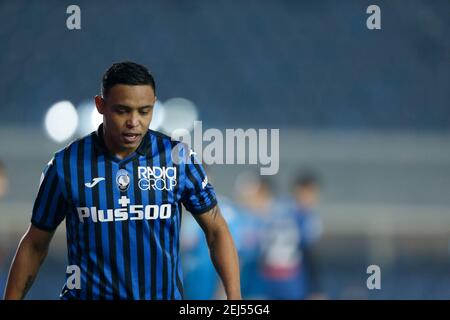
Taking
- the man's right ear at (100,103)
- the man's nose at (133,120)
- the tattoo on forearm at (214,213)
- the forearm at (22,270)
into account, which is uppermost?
the man's right ear at (100,103)

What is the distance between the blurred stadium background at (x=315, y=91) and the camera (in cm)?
1200

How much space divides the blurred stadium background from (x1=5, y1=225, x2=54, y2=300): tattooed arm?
8.21 metres

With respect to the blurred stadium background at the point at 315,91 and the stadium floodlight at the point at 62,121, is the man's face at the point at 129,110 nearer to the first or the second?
the stadium floodlight at the point at 62,121

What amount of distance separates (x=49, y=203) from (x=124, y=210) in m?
0.29

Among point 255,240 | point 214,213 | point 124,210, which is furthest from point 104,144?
point 255,240

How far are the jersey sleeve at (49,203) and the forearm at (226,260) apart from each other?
1.90 ft

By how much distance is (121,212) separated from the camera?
3.41 metres

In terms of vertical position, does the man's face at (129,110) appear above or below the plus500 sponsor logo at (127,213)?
above

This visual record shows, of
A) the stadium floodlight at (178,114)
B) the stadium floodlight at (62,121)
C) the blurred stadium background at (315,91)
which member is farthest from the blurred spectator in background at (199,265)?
the blurred stadium background at (315,91)

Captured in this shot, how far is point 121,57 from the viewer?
35.2 ft

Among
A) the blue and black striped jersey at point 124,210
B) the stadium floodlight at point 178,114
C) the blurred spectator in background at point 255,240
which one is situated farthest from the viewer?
the stadium floodlight at point 178,114

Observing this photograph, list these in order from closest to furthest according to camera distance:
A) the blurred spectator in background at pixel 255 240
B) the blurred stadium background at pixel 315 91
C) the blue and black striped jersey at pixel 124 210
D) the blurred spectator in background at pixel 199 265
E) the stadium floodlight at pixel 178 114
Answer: the blue and black striped jersey at pixel 124 210
the blurred spectator in background at pixel 199 265
the blurred spectator in background at pixel 255 240
the stadium floodlight at pixel 178 114
the blurred stadium background at pixel 315 91
